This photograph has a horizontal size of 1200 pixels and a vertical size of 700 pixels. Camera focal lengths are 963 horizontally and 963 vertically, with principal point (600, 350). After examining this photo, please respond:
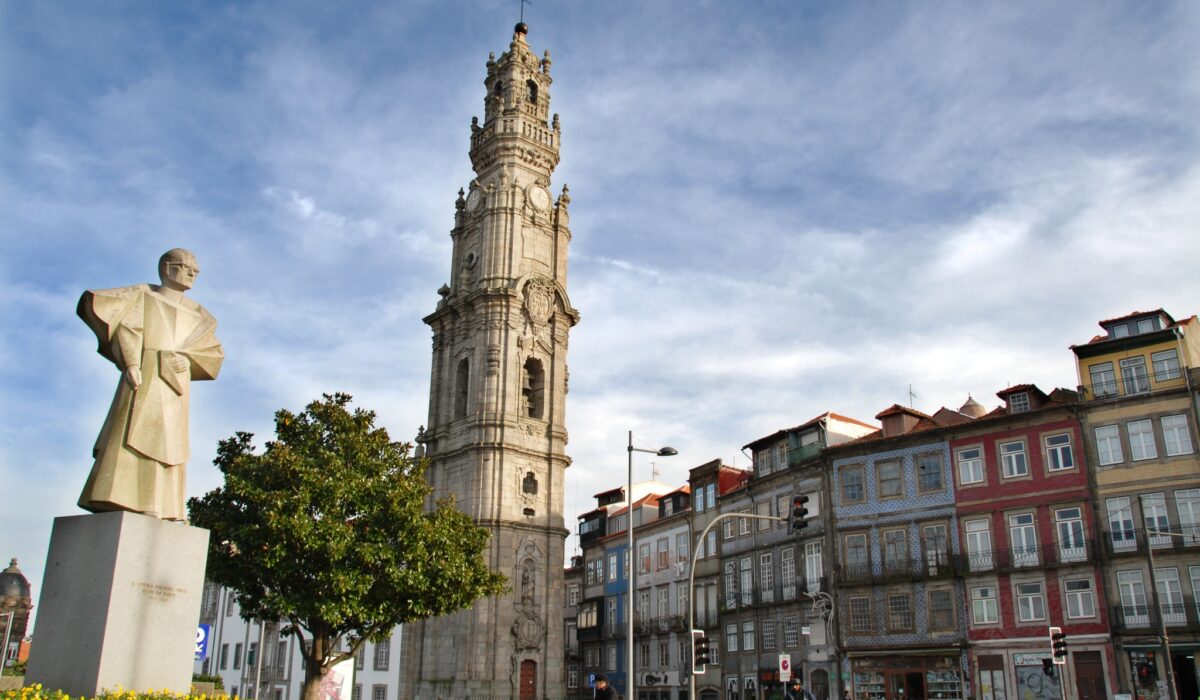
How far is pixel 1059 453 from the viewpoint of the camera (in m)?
38.4

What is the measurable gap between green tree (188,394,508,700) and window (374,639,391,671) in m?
22.9

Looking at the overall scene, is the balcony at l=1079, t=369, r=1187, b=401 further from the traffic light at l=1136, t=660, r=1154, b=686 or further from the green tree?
the green tree

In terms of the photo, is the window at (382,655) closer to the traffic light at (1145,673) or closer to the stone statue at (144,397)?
the traffic light at (1145,673)

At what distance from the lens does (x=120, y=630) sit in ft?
36.8

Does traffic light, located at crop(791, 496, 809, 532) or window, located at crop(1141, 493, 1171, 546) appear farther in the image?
window, located at crop(1141, 493, 1171, 546)

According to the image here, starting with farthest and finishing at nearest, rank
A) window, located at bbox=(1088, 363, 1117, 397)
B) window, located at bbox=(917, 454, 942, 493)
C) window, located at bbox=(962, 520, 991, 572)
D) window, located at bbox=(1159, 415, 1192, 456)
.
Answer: window, located at bbox=(917, 454, 942, 493)
window, located at bbox=(962, 520, 991, 572)
window, located at bbox=(1088, 363, 1117, 397)
window, located at bbox=(1159, 415, 1192, 456)

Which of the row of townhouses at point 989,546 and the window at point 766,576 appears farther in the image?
the window at point 766,576

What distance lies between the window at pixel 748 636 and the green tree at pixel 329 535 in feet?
68.4

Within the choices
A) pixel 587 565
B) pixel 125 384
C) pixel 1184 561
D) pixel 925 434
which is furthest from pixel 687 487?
pixel 125 384

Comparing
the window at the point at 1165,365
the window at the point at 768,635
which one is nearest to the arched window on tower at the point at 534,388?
the window at the point at 768,635

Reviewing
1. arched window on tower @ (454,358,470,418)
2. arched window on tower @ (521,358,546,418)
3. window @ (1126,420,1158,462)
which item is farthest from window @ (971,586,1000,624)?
arched window on tower @ (454,358,470,418)

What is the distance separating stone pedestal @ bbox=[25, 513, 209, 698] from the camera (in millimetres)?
11078

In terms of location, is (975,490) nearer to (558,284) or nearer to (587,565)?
(558,284)

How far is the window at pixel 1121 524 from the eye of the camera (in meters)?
35.7
